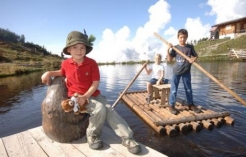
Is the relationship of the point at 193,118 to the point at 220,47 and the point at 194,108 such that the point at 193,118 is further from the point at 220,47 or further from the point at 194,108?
the point at 220,47

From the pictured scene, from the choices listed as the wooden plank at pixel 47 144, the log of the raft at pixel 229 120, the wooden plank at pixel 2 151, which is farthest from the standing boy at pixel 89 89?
the log of the raft at pixel 229 120

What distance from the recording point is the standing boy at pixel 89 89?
3.73 meters

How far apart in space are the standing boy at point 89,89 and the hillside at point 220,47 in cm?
4512

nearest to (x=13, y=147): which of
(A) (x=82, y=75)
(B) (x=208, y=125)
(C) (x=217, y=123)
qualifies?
(A) (x=82, y=75)

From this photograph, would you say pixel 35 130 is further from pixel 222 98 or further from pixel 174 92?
pixel 222 98

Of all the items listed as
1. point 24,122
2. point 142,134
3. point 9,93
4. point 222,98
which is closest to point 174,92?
point 142,134

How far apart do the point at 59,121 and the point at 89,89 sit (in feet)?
2.97

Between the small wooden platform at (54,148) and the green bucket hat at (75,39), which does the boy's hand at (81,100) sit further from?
the green bucket hat at (75,39)

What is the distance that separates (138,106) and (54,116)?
16.9 feet

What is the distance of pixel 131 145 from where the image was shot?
11.5ft

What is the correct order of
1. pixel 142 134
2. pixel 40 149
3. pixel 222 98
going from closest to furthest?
1. pixel 40 149
2. pixel 142 134
3. pixel 222 98

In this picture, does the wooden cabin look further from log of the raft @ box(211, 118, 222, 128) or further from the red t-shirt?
the red t-shirt

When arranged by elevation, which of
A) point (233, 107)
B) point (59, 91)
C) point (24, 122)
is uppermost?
point (59, 91)

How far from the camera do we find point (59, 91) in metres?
4.22
